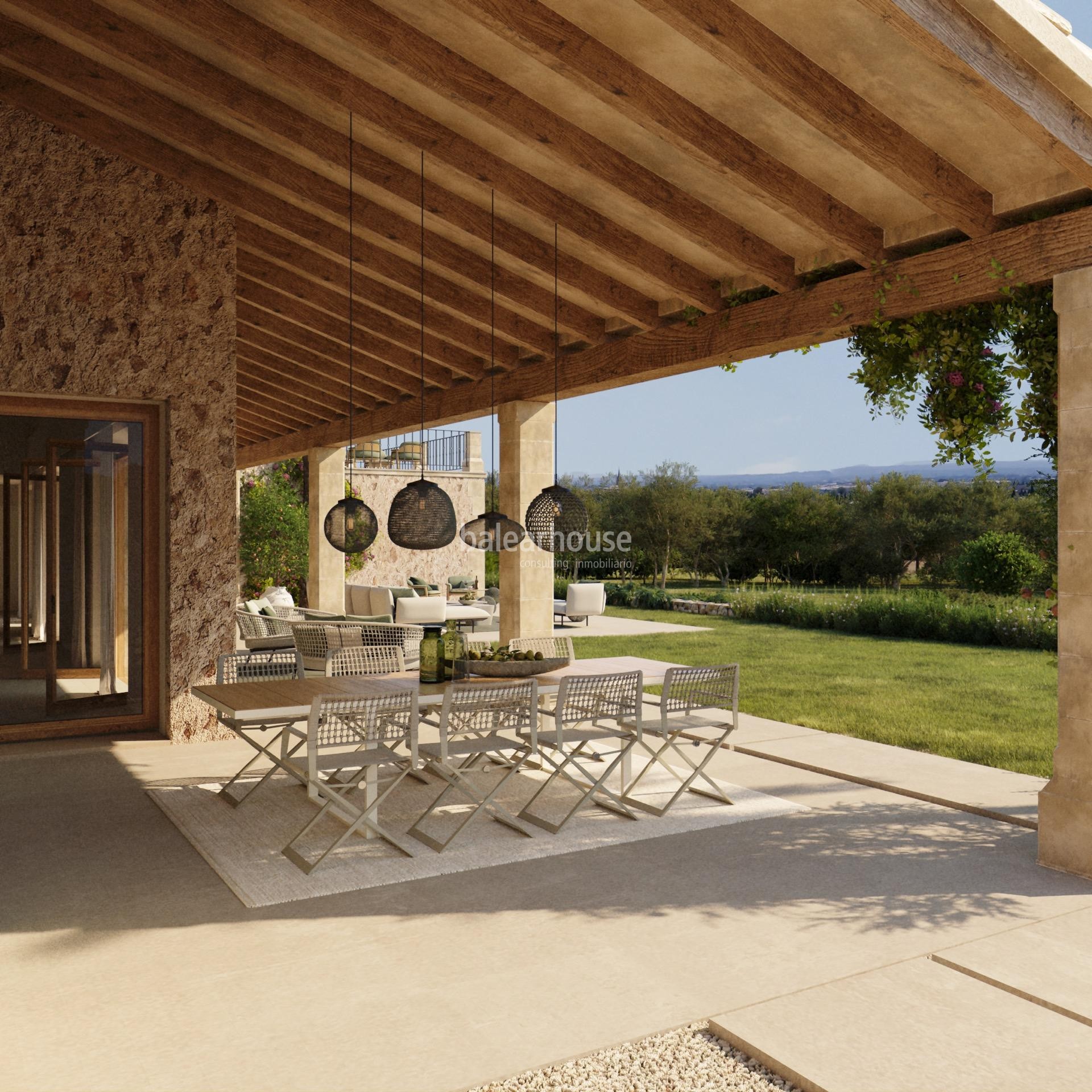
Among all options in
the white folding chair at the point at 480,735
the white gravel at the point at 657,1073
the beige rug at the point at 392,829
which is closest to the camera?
the white gravel at the point at 657,1073

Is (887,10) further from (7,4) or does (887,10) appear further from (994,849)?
(7,4)

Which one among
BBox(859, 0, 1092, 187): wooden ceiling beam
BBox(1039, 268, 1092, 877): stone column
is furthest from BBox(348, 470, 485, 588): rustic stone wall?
BBox(859, 0, 1092, 187): wooden ceiling beam

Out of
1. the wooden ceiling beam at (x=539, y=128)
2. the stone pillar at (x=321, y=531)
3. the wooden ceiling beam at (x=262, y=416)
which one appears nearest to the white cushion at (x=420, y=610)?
the stone pillar at (x=321, y=531)

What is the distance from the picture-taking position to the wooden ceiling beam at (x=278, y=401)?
39.2ft

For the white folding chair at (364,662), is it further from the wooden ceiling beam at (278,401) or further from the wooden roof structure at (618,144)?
the wooden ceiling beam at (278,401)

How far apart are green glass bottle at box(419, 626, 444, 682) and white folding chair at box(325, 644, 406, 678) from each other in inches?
36.2

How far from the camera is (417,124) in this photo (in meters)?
5.41

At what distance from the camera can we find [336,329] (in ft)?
30.4

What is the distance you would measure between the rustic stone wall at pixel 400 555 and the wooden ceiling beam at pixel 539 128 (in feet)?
45.7

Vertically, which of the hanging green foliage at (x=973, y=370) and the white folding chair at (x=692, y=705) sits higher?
the hanging green foliage at (x=973, y=370)

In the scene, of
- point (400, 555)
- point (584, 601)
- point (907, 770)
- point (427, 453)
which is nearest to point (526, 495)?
point (907, 770)

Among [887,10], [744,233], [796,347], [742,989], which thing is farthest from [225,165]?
[742,989]

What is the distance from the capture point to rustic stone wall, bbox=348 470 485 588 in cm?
1967

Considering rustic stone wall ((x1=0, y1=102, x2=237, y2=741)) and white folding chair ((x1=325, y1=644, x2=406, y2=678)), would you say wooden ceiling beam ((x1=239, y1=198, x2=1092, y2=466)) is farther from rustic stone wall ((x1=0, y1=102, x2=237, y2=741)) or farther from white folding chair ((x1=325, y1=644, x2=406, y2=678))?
white folding chair ((x1=325, y1=644, x2=406, y2=678))
